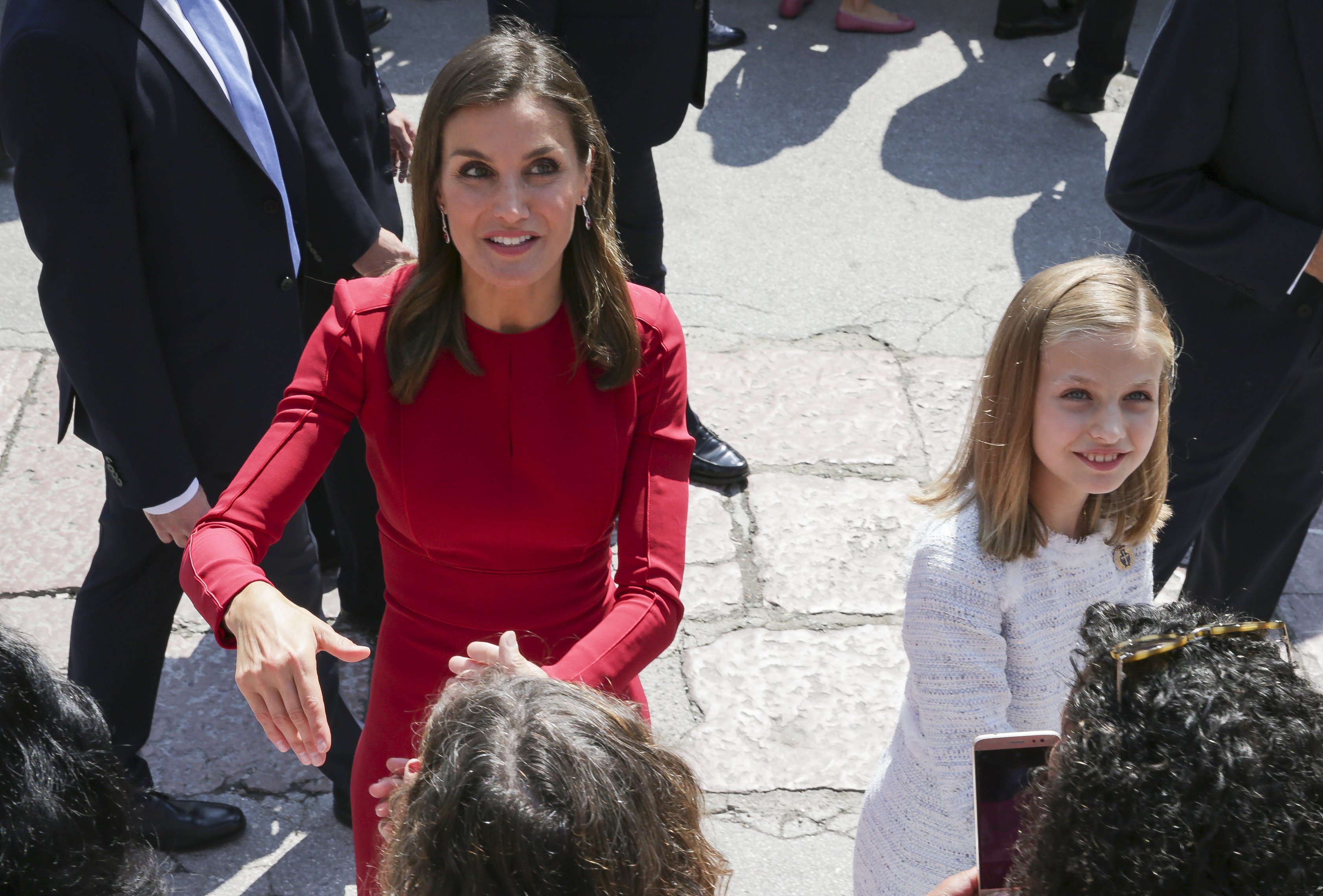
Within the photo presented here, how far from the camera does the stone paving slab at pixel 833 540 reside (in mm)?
3449

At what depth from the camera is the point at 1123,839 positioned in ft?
3.41

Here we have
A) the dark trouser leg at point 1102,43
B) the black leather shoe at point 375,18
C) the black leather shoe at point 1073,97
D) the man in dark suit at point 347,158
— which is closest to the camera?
the man in dark suit at point 347,158

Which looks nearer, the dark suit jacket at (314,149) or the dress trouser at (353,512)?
the dark suit jacket at (314,149)

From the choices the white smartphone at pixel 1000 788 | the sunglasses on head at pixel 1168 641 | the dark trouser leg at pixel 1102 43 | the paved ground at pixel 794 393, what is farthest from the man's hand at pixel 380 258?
the dark trouser leg at pixel 1102 43

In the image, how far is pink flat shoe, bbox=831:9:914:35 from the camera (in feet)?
21.2

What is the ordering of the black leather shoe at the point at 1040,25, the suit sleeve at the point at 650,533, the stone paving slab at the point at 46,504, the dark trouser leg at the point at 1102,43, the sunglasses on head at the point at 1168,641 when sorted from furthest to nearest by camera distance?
the black leather shoe at the point at 1040,25 < the dark trouser leg at the point at 1102,43 < the stone paving slab at the point at 46,504 < the suit sleeve at the point at 650,533 < the sunglasses on head at the point at 1168,641

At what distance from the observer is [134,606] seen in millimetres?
2584

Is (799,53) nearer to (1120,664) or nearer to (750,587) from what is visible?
(750,587)

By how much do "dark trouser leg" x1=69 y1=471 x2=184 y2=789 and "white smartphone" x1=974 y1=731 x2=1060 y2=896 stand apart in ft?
5.87

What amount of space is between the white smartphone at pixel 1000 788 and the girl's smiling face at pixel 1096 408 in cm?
51

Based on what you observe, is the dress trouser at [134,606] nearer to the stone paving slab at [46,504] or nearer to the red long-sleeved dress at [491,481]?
the red long-sleeved dress at [491,481]

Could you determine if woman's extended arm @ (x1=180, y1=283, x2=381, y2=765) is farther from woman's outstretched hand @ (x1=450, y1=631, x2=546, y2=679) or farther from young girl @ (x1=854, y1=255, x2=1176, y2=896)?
young girl @ (x1=854, y1=255, x2=1176, y2=896)

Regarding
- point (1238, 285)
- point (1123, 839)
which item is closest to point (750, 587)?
point (1238, 285)

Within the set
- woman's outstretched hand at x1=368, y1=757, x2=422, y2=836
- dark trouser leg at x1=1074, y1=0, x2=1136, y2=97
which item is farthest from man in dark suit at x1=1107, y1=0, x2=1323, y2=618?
dark trouser leg at x1=1074, y1=0, x2=1136, y2=97
